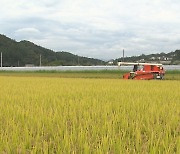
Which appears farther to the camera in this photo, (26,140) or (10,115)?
(10,115)

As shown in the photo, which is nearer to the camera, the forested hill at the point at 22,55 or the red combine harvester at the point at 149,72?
the red combine harvester at the point at 149,72

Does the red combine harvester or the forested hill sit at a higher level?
the forested hill

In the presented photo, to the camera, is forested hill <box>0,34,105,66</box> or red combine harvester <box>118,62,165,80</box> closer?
red combine harvester <box>118,62,165,80</box>

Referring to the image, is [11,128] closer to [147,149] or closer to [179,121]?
[147,149]

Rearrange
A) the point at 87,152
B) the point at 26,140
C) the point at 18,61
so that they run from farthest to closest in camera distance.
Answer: the point at 18,61, the point at 26,140, the point at 87,152

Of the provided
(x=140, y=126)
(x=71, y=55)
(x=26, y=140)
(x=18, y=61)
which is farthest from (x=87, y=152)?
(x=71, y=55)

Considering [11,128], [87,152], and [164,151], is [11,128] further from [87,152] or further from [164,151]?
[164,151]

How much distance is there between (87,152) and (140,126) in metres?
1.30

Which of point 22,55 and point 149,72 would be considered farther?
point 22,55

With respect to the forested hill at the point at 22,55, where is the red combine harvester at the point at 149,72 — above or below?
below

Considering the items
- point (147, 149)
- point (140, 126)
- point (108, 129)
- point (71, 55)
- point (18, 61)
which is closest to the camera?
point (147, 149)

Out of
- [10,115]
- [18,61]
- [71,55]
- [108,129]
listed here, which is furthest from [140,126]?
[71,55]

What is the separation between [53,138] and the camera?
3.10 meters

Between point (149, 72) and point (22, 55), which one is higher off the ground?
point (22, 55)
